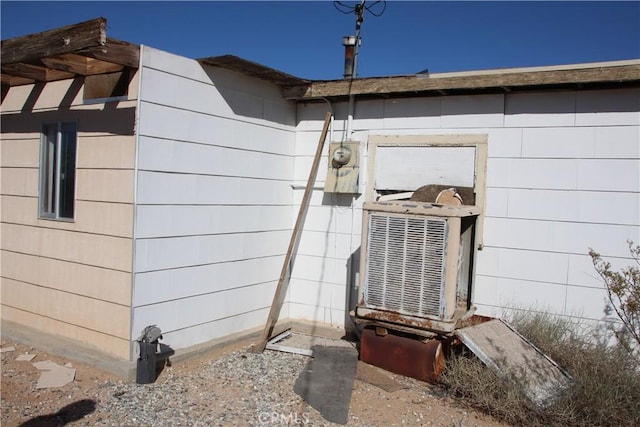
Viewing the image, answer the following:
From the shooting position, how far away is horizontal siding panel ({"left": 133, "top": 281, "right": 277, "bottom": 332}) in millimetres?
5266

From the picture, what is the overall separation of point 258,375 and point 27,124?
13.0 feet

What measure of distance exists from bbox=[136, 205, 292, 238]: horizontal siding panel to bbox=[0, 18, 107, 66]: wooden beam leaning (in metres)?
1.53

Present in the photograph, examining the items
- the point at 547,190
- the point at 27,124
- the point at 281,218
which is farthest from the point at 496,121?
the point at 27,124

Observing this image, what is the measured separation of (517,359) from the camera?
15.8 feet

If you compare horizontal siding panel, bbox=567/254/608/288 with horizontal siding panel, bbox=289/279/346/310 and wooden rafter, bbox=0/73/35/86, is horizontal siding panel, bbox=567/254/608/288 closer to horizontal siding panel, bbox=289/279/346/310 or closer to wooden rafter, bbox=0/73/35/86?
horizontal siding panel, bbox=289/279/346/310

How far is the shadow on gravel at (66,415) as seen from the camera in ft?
13.4

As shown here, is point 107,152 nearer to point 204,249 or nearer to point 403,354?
point 204,249

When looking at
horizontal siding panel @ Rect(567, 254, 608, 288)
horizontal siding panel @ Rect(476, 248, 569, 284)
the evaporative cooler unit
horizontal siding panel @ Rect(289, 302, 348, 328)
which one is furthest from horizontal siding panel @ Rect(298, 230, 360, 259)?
horizontal siding panel @ Rect(567, 254, 608, 288)

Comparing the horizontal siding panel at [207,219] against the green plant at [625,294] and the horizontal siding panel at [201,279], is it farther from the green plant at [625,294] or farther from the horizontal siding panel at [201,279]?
the green plant at [625,294]

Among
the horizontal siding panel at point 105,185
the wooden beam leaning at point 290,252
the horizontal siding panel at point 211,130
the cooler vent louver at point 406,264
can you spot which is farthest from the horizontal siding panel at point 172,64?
the cooler vent louver at point 406,264

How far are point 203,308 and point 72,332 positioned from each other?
1.37 m

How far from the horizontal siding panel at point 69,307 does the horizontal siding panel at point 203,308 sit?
0.22m

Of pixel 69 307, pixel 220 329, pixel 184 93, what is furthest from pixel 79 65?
pixel 220 329

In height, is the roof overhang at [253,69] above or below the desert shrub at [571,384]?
above
